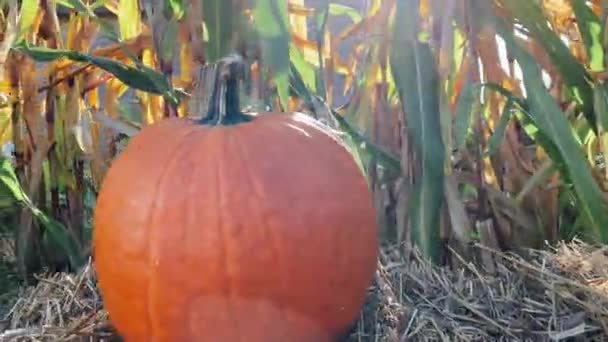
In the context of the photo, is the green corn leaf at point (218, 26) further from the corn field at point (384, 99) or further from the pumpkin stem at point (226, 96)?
the pumpkin stem at point (226, 96)

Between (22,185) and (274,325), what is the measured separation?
39.9 inches

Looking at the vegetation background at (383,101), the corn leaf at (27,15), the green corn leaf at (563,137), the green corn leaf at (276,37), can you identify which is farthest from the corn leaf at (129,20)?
the green corn leaf at (563,137)

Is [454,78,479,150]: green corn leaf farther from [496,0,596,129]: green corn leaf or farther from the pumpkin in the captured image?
the pumpkin

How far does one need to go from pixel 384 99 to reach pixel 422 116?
29cm

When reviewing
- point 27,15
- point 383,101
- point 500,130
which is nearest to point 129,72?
point 27,15

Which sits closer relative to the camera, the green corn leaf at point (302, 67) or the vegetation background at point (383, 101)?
the vegetation background at point (383, 101)

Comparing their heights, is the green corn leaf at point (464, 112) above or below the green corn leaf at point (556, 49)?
below

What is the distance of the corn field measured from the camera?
2.01 metres

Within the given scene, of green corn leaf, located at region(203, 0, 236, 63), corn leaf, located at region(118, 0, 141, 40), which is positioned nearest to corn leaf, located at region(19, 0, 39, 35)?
corn leaf, located at region(118, 0, 141, 40)

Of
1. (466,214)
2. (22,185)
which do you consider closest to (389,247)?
(466,214)

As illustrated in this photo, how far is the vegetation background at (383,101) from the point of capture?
201 cm

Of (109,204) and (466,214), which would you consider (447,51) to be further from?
(109,204)

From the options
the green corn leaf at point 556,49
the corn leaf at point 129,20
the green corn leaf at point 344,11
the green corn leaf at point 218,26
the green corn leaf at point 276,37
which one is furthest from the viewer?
the green corn leaf at point 344,11

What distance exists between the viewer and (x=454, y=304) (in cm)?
178
